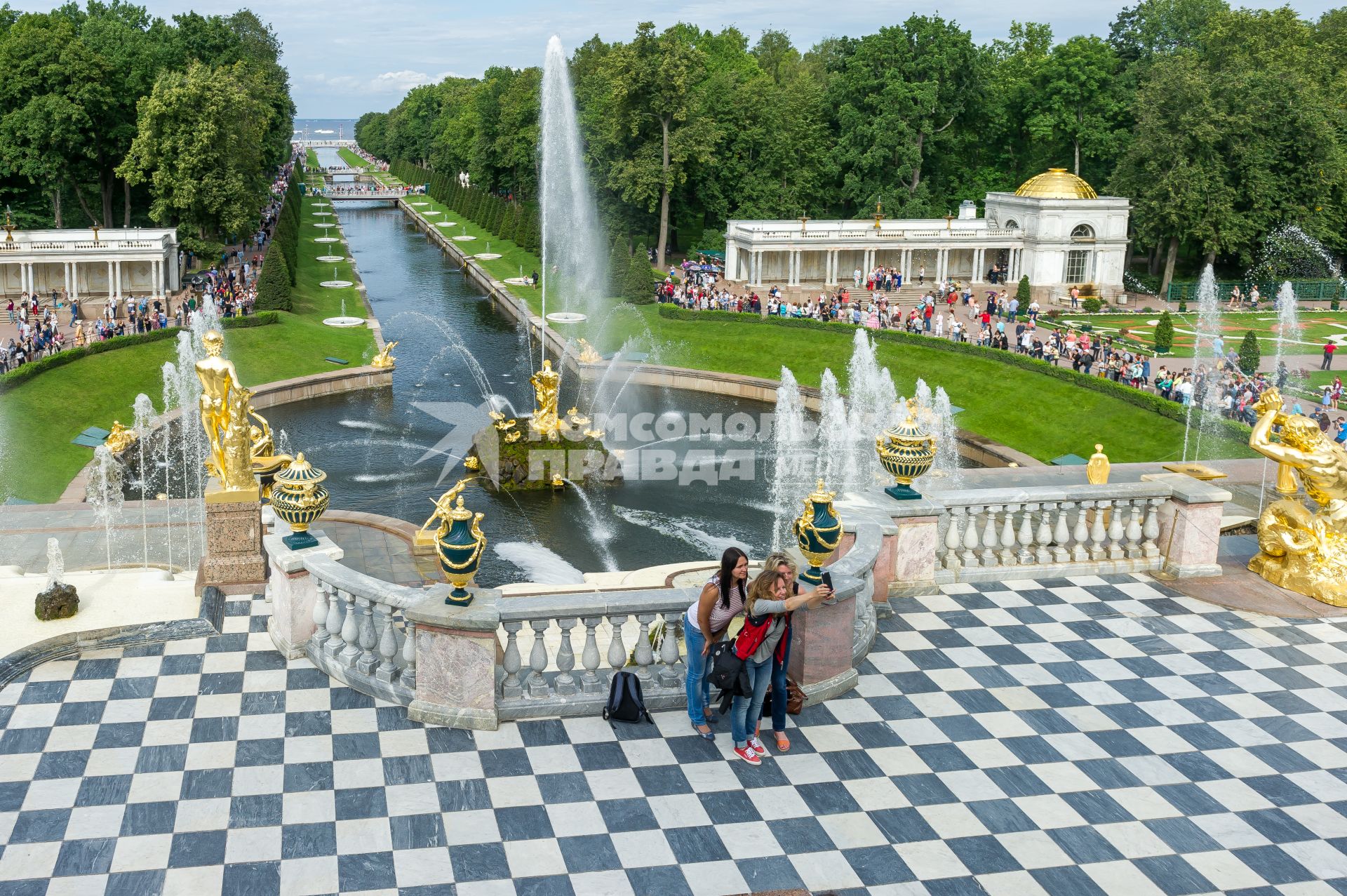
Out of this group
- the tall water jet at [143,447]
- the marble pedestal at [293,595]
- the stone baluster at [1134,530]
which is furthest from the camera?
the tall water jet at [143,447]

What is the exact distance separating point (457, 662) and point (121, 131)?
69.9 meters

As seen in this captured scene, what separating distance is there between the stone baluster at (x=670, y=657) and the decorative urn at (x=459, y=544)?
211 cm

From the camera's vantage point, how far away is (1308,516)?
16.8m

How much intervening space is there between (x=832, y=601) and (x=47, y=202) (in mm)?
77022

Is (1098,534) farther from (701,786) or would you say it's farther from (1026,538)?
(701,786)

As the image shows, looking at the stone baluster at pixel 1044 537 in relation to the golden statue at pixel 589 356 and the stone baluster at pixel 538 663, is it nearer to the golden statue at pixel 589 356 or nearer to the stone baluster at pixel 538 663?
the stone baluster at pixel 538 663

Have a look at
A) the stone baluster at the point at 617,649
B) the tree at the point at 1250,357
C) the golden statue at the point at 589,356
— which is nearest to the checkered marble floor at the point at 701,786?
the stone baluster at the point at 617,649

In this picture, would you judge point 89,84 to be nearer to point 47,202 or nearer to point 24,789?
point 47,202

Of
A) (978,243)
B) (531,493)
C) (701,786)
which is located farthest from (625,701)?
(978,243)

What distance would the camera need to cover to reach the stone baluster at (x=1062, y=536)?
672 inches

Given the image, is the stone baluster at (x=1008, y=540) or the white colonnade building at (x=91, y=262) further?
the white colonnade building at (x=91, y=262)

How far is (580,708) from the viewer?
42.6ft

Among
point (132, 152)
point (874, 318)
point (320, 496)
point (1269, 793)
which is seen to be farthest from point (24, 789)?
point (132, 152)

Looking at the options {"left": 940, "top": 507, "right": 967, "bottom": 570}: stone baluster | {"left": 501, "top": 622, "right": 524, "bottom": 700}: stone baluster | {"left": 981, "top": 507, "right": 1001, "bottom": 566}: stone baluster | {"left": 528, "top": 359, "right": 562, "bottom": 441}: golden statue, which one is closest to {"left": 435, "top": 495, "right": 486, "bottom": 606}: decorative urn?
{"left": 501, "top": 622, "right": 524, "bottom": 700}: stone baluster
